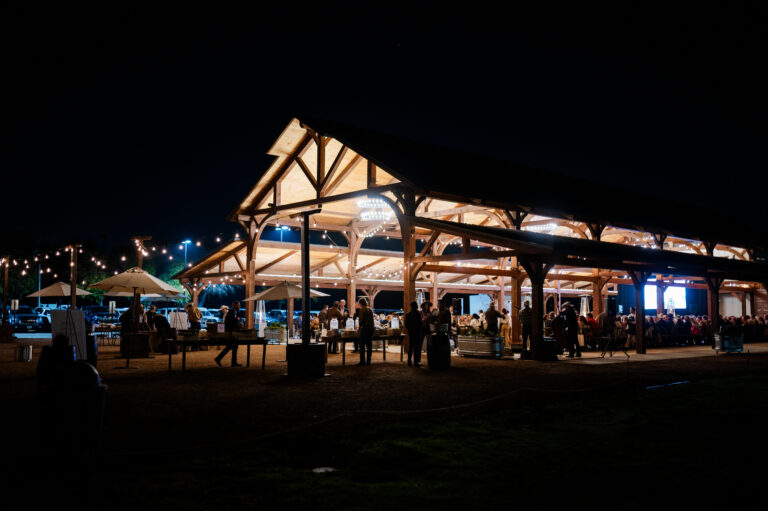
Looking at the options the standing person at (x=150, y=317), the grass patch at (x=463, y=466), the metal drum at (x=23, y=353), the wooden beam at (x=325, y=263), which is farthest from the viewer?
the wooden beam at (x=325, y=263)

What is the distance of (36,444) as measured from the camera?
16.8ft

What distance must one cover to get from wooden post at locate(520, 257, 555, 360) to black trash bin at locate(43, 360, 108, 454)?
33.2 feet

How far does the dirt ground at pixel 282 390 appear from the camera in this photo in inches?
229

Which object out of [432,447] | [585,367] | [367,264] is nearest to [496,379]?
[585,367]

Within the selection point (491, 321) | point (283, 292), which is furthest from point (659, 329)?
point (283, 292)

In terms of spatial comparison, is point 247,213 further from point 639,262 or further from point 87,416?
point 87,416

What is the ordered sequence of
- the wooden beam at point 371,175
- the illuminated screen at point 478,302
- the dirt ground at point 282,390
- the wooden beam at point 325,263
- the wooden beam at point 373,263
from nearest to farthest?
1. the dirt ground at point 282,390
2. the wooden beam at point 371,175
3. the wooden beam at point 325,263
4. the wooden beam at point 373,263
5. the illuminated screen at point 478,302

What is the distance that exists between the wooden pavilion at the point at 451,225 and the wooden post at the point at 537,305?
31mm

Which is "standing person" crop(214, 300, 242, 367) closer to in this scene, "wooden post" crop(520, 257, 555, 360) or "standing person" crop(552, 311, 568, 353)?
"wooden post" crop(520, 257, 555, 360)

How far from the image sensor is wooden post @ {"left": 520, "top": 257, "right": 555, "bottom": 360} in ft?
43.4

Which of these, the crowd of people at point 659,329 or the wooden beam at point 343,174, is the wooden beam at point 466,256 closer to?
the wooden beam at point 343,174

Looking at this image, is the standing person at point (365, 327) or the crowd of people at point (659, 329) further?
the crowd of people at point (659, 329)

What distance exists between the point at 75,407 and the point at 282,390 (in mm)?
4188

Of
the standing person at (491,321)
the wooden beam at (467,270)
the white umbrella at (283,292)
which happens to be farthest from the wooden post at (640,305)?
the white umbrella at (283,292)
